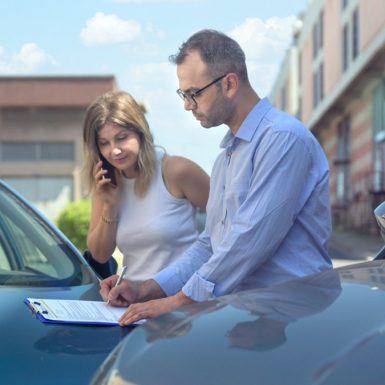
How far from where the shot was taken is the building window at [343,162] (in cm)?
3578

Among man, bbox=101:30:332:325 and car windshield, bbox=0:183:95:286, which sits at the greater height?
man, bbox=101:30:332:325

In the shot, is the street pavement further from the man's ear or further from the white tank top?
the man's ear

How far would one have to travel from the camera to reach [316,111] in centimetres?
4053

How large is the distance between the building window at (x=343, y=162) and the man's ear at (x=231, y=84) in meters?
32.5

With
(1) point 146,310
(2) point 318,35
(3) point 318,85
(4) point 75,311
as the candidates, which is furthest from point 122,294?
(2) point 318,35

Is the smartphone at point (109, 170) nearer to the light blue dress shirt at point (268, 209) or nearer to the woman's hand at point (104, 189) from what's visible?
the woman's hand at point (104, 189)

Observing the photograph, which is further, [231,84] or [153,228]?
[153,228]

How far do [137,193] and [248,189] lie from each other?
1008 millimetres

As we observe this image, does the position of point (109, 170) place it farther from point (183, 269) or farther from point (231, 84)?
point (231, 84)

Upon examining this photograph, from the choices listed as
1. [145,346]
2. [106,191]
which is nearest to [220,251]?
[145,346]

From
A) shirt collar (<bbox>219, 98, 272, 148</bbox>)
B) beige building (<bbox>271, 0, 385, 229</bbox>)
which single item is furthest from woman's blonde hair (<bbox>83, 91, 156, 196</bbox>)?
beige building (<bbox>271, 0, 385, 229</bbox>)

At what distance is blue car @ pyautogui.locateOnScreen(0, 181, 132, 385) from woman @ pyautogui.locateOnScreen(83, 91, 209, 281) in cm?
23

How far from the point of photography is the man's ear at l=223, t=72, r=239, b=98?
8.78 ft

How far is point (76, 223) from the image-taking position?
1831 cm
